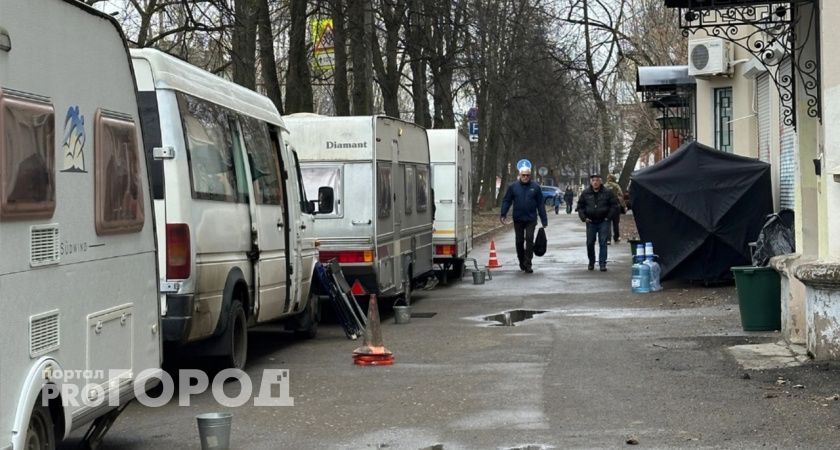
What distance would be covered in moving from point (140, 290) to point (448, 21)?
61.4ft

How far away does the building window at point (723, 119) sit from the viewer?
25016mm

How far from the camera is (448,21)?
2559 centimetres

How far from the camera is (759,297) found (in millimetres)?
13031

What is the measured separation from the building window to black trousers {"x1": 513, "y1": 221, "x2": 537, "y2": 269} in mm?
4815

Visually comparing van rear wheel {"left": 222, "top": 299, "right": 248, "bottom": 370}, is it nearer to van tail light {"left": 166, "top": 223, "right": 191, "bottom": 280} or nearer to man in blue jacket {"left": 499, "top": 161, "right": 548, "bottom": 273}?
van tail light {"left": 166, "top": 223, "right": 191, "bottom": 280}

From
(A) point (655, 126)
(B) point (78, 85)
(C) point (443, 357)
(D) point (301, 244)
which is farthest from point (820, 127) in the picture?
(A) point (655, 126)

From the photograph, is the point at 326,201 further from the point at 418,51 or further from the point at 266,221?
the point at 418,51

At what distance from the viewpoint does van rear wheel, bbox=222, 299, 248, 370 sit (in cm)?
1027

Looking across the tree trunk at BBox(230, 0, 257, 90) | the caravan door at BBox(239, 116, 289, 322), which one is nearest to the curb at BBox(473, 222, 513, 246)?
the tree trunk at BBox(230, 0, 257, 90)

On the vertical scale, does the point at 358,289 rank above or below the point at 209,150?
below

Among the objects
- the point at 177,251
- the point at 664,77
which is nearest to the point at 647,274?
the point at 177,251

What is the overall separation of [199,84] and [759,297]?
21.0 ft

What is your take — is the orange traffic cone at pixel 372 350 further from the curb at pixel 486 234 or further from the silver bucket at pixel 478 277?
the curb at pixel 486 234

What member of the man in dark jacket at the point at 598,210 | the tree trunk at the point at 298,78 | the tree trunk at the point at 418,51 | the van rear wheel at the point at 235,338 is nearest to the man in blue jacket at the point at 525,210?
the man in dark jacket at the point at 598,210
